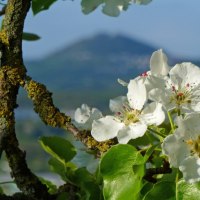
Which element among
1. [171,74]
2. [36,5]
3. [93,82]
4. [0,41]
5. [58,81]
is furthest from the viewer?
[58,81]

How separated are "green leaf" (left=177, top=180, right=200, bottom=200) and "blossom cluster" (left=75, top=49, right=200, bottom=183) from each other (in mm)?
17

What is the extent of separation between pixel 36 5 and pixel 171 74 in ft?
1.11

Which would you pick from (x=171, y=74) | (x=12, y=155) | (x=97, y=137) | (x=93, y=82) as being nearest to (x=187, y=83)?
(x=171, y=74)

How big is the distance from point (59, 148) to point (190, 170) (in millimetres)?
354

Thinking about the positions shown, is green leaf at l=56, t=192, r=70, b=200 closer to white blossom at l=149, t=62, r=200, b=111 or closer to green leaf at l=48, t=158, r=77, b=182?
green leaf at l=48, t=158, r=77, b=182

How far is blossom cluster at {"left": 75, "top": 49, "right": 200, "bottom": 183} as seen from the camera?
1.03 meters

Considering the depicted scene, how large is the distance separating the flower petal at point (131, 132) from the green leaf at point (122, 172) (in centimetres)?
1

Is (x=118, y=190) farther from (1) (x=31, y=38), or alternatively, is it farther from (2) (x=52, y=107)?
(1) (x=31, y=38)

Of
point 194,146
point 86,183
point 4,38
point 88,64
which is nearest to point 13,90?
point 4,38

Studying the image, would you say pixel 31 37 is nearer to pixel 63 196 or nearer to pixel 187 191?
pixel 63 196

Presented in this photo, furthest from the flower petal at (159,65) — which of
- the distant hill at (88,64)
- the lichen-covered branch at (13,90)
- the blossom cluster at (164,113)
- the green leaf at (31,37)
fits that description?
the distant hill at (88,64)

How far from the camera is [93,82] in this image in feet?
163

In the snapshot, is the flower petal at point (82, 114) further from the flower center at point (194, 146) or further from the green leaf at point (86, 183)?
the flower center at point (194, 146)

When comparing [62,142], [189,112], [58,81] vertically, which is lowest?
[58,81]
